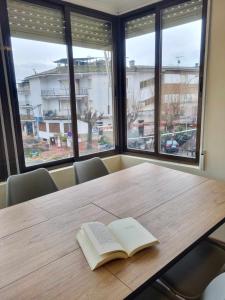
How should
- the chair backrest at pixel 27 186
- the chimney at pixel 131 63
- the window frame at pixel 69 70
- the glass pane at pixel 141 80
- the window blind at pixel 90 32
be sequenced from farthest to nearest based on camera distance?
1. the chimney at pixel 131 63
2. the glass pane at pixel 141 80
3. the window blind at pixel 90 32
4. the window frame at pixel 69 70
5. the chair backrest at pixel 27 186

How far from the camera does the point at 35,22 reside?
2.35 m

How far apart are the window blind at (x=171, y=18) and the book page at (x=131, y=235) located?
2.20 meters

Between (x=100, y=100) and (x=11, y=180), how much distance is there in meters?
1.65

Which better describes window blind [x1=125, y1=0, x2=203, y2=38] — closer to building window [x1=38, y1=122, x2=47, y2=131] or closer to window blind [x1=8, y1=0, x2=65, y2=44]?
window blind [x1=8, y1=0, x2=65, y2=44]

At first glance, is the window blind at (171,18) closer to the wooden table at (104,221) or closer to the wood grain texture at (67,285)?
the wooden table at (104,221)

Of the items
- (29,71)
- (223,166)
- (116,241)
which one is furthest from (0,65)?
(223,166)

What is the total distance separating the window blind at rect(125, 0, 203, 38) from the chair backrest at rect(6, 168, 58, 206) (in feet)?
6.98

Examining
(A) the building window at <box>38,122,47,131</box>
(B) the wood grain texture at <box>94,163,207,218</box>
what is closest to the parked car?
(B) the wood grain texture at <box>94,163,207,218</box>

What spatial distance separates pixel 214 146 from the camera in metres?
2.33

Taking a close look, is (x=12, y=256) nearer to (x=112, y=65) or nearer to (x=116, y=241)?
(x=116, y=241)

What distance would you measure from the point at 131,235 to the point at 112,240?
0.38 ft

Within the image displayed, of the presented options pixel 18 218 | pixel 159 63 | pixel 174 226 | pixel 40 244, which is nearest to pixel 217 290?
pixel 174 226

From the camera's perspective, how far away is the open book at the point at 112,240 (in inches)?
40.1

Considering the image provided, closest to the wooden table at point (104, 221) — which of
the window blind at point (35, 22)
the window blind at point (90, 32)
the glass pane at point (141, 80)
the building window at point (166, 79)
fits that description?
the building window at point (166, 79)
